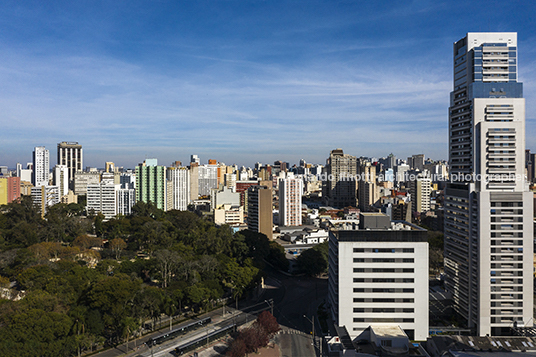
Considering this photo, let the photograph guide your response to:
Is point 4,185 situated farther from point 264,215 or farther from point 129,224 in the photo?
point 264,215

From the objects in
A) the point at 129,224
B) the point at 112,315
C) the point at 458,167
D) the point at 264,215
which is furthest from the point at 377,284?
the point at 129,224

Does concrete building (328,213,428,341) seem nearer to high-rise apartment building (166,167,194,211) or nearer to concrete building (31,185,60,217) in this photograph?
concrete building (31,185,60,217)

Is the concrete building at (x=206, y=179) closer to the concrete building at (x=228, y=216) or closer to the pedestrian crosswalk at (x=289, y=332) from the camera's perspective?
the concrete building at (x=228, y=216)

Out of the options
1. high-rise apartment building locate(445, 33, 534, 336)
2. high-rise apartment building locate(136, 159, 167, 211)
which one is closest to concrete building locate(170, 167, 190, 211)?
high-rise apartment building locate(136, 159, 167, 211)

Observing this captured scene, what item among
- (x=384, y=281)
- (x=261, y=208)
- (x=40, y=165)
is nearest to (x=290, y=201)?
(x=261, y=208)

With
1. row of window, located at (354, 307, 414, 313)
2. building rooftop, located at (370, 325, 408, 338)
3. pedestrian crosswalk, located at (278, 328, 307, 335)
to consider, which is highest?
row of window, located at (354, 307, 414, 313)

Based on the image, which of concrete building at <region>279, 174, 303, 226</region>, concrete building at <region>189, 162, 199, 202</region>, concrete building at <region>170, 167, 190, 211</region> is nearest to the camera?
concrete building at <region>279, 174, 303, 226</region>

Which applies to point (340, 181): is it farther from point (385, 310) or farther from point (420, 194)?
point (385, 310)
